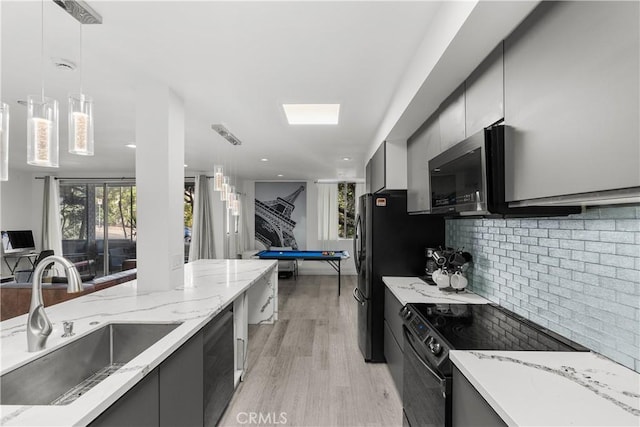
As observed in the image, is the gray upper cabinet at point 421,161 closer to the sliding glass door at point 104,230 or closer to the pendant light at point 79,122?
the pendant light at point 79,122

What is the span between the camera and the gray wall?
1157 mm

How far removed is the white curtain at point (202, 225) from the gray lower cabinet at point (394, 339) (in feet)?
15.8

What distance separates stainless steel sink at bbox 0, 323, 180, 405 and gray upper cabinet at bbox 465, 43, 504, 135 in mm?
1819

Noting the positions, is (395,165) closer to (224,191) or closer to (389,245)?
(389,245)

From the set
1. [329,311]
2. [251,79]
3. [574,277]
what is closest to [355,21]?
[251,79]

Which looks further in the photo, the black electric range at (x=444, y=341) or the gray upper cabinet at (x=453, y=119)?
the gray upper cabinet at (x=453, y=119)

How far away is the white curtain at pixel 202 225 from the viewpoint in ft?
21.7

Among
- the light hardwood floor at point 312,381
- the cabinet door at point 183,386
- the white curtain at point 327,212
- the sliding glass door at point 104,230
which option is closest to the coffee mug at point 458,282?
the light hardwood floor at point 312,381

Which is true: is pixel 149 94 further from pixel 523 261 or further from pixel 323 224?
pixel 323 224

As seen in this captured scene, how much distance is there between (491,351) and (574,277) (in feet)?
1.71

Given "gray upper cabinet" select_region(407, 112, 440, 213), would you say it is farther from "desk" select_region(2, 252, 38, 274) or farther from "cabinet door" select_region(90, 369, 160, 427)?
"desk" select_region(2, 252, 38, 274)

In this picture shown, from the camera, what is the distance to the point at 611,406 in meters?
0.93

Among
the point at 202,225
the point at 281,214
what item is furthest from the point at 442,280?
the point at 281,214

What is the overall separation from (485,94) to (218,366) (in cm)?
215
